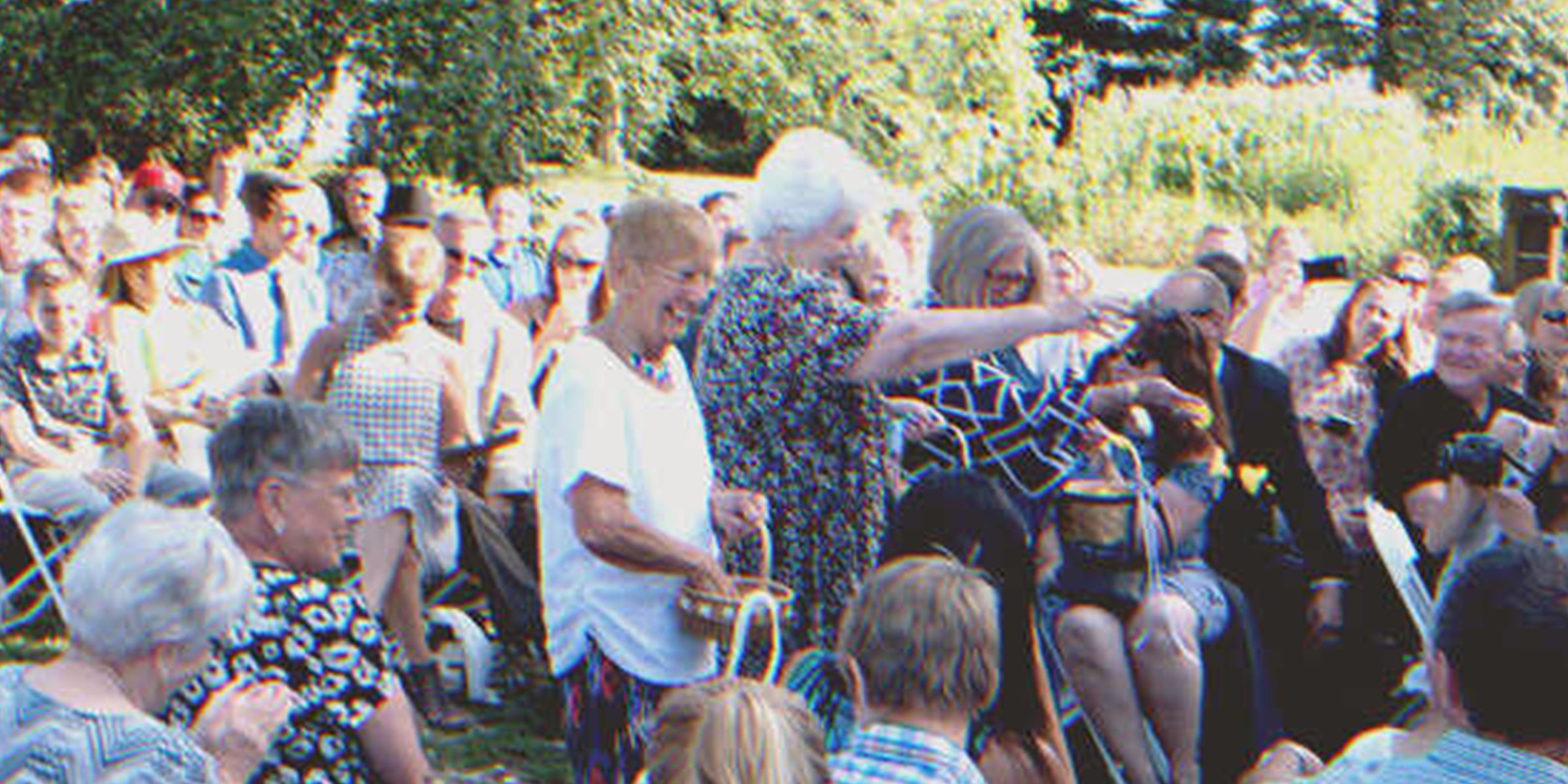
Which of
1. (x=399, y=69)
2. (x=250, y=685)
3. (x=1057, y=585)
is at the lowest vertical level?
(x=1057, y=585)

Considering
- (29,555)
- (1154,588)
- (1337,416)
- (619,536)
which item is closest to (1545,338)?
(1337,416)

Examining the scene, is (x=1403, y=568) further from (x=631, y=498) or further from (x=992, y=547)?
(x=631, y=498)

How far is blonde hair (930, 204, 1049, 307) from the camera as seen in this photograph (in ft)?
15.1

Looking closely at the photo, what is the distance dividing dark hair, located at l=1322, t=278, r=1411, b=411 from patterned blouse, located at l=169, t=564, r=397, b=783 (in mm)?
4893

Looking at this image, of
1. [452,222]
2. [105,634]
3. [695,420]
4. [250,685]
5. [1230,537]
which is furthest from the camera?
[452,222]

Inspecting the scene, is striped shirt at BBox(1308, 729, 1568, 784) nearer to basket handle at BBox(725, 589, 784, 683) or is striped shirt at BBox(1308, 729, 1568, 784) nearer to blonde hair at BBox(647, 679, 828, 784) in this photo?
blonde hair at BBox(647, 679, 828, 784)

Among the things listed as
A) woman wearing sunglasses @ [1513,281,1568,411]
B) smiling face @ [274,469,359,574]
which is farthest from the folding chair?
woman wearing sunglasses @ [1513,281,1568,411]

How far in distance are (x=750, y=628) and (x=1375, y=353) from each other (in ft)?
14.1

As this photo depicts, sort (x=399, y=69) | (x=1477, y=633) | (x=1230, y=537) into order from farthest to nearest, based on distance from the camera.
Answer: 1. (x=399, y=69)
2. (x=1230, y=537)
3. (x=1477, y=633)

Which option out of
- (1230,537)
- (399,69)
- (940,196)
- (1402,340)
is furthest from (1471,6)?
(1230,537)

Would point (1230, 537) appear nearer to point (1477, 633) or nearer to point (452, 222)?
point (1477, 633)

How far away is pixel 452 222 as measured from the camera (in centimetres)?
743

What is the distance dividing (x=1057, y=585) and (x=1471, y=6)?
119ft

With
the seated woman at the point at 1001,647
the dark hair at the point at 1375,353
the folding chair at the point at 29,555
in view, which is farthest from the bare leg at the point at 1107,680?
the folding chair at the point at 29,555
